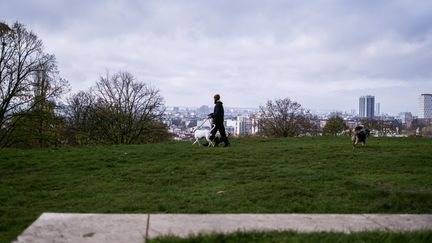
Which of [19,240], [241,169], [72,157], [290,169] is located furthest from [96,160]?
[19,240]

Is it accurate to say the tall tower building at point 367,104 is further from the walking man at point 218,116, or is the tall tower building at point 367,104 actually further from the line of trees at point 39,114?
the walking man at point 218,116

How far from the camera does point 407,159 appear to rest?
13172 millimetres

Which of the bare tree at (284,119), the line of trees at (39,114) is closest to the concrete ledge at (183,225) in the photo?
the line of trees at (39,114)

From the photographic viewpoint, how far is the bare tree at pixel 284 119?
5597 centimetres

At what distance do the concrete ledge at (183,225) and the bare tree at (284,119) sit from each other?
49285 millimetres

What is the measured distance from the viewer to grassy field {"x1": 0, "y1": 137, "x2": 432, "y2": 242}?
7012 mm

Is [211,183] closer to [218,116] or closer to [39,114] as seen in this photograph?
[218,116]

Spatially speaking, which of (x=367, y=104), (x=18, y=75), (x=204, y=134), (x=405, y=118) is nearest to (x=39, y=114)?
(x=18, y=75)

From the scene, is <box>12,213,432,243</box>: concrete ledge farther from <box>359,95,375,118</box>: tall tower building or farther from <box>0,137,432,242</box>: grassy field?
<box>359,95,375,118</box>: tall tower building

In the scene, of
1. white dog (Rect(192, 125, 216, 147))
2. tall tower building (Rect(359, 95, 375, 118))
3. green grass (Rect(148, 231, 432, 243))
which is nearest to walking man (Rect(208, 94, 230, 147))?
white dog (Rect(192, 125, 216, 147))

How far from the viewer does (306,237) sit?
191 inches

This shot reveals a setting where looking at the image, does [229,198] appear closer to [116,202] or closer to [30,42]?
[116,202]

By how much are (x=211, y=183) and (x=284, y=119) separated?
49229 mm

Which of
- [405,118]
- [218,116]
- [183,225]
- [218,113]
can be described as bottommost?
[183,225]
